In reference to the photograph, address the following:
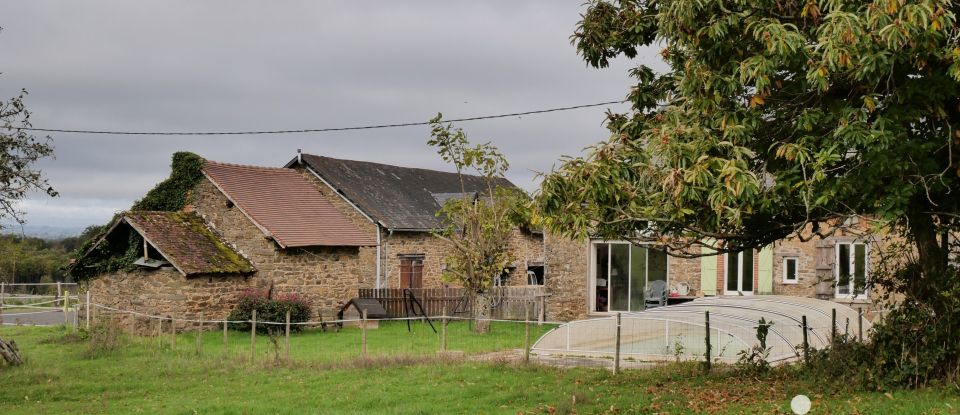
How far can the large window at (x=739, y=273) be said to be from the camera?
2775cm

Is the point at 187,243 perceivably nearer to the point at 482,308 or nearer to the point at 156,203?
the point at 156,203

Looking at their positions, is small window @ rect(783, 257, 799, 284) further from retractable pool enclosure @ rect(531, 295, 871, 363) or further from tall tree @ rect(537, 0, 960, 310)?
tall tree @ rect(537, 0, 960, 310)

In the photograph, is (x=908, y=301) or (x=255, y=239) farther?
(x=255, y=239)

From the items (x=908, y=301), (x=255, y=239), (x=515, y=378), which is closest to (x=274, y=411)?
(x=515, y=378)

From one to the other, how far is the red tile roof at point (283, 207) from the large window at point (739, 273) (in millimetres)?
11335

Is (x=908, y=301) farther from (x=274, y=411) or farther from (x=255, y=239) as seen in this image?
(x=255, y=239)

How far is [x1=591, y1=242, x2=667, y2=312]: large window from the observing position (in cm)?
2897

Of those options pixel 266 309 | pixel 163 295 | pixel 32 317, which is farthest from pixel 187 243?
pixel 32 317

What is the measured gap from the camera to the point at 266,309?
27094mm

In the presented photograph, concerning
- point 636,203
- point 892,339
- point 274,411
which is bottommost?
point 274,411

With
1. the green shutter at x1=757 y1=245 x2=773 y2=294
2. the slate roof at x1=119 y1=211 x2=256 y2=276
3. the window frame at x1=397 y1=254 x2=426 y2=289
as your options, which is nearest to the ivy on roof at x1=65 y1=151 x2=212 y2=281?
the slate roof at x1=119 y1=211 x2=256 y2=276

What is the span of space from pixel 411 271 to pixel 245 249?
9.78 meters

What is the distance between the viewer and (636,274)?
29.2 metres

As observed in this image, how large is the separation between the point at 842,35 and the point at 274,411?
29.0 ft
